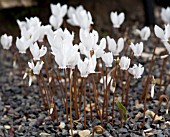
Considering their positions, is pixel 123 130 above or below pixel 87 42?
below

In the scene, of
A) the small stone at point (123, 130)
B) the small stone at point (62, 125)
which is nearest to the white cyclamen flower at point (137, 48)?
the small stone at point (123, 130)

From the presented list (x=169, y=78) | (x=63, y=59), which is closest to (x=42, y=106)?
(x=63, y=59)

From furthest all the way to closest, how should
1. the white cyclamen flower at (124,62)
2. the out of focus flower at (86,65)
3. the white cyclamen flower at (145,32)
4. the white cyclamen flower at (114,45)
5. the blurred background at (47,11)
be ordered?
1. the blurred background at (47,11)
2. the white cyclamen flower at (145,32)
3. the white cyclamen flower at (114,45)
4. the white cyclamen flower at (124,62)
5. the out of focus flower at (86,65)

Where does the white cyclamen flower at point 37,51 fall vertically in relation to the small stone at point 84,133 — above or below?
above

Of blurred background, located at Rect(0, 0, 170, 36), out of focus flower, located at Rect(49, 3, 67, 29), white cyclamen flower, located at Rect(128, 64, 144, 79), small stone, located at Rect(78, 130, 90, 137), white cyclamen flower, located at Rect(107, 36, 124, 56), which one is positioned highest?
blurred background, located at Rect(0, 0, 170, 36)

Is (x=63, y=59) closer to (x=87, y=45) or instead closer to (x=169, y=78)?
(x=87, y=45)

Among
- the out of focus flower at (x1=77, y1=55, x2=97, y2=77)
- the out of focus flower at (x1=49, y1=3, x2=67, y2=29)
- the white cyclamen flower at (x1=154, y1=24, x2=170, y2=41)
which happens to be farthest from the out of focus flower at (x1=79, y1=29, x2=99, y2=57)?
the out of focus flower at (x1=49, y1=3, x2=67, y2=29)

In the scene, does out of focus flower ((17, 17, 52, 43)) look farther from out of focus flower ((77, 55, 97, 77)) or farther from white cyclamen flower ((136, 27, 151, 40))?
white cyclamen flower ((136, 27, 151, 40))

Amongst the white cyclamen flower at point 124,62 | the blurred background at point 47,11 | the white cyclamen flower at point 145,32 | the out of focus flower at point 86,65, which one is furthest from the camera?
the blurred background at point 47,11

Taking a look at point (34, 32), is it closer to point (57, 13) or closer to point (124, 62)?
point (57, 13)

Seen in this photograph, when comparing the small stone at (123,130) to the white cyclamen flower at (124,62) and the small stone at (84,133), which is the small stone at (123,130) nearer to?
the small stone at (84,133)

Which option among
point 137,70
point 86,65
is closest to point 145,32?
point 137,70

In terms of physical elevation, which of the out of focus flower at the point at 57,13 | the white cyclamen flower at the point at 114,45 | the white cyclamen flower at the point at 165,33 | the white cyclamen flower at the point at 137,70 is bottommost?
the white cyclamen flower at the point at 137,70
